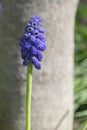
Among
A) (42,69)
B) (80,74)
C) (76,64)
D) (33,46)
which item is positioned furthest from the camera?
(76,64)

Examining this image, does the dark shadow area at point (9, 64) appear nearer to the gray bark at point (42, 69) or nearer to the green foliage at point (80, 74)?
the gray bark at point (42, 69)

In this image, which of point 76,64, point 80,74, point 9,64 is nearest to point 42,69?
point 9,64

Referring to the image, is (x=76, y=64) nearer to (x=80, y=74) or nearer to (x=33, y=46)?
(x=80, y=74)

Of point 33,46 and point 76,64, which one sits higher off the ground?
point 33,46

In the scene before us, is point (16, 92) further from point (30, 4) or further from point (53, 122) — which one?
point (30, 4)

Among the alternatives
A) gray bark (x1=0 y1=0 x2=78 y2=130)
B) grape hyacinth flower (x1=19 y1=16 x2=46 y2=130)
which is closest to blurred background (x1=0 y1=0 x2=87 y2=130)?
gray bark (x1=0 y1=0 x2=78 y2=130)

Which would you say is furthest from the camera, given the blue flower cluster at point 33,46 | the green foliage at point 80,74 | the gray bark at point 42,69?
the green foliage at point 80,74

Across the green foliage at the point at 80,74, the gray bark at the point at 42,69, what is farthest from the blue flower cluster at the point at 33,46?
the green foliage at the point at 80,74

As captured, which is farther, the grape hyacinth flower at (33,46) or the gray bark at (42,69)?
the gray bark at (42,69)

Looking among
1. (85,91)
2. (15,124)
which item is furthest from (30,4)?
(85,91)
